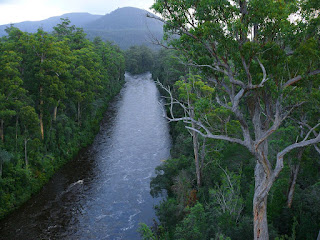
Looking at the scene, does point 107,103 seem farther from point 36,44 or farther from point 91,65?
point 36,44

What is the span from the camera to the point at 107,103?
4800 centimetres

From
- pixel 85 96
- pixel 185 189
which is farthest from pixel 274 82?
pixel 85 96

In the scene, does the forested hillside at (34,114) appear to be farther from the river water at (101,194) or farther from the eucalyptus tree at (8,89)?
the river water at (101,194)

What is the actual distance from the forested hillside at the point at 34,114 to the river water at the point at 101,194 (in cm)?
132

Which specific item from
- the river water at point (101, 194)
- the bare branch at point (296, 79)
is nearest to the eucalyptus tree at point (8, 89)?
the river water at point (101, 194)

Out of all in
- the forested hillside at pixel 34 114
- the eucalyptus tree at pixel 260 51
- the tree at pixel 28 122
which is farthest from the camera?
the tree at pixel 28 122

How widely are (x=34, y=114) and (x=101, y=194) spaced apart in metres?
7.91

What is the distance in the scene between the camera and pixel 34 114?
2127 cm

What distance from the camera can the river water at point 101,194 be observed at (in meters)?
17.6

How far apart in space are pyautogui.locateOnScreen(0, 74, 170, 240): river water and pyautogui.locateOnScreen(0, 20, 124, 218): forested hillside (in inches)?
51.8

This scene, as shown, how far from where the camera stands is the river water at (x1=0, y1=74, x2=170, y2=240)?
693 inches

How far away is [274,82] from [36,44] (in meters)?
21.4

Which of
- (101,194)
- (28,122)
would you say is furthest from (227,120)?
(28,122)

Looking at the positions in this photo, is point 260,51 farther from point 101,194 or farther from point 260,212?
point 101,194
